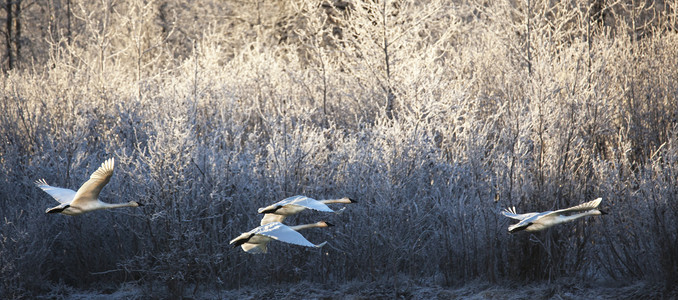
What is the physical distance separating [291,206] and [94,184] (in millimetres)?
1400

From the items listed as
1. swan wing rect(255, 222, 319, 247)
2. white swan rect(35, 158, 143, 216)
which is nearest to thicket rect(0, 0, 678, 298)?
white swan rect(35, 158, 143, 216)

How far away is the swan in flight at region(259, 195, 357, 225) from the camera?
475 centimetres

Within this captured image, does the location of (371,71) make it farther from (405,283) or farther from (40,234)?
(40,234)

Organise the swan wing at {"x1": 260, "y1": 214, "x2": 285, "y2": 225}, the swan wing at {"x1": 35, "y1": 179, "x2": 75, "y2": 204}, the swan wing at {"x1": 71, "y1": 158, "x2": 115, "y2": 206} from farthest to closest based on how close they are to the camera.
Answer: the swan wing at {"x1": 260, "y1": 214, "x2": 285, "y2": 225}
the swan wing at {"x1": 35, "y1": 179, "x2": 75, "y2": 204}
the swan wing at {"x1": 71, "y1": 158, "x2": 115, "y2": 206}

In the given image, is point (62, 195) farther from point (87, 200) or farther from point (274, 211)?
point (274, 211)

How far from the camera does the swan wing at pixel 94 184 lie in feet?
16.3

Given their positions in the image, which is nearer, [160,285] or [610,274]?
[610,274]

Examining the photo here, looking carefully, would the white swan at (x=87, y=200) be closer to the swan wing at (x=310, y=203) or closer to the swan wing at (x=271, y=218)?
the swan wing at (x=271, y=218)

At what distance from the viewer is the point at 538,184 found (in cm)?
620

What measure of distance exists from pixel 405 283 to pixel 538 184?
143cm

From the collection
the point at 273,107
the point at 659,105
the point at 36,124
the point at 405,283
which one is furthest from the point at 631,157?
the point at 36,124

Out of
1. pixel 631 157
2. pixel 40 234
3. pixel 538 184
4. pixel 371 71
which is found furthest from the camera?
pixel 371 71

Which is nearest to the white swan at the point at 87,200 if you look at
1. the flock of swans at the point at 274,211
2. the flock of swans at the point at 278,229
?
the flock of swans at the point at 274,211

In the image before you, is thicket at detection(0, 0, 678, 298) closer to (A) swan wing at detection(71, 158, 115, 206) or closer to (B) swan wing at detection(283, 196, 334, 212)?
(A) swan wing at detection(71, 158, 115, 206)
